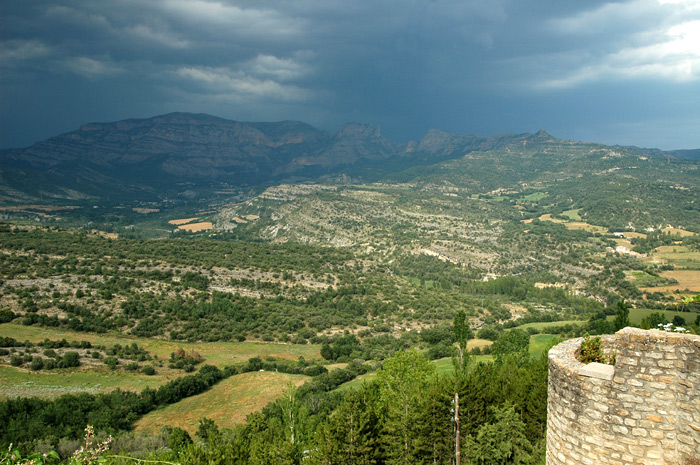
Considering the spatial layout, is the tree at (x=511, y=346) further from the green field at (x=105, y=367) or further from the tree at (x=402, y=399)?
the green field at (x=105, y=367)

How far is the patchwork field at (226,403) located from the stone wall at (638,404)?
34759 mm

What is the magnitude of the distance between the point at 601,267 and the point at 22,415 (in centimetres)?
11236

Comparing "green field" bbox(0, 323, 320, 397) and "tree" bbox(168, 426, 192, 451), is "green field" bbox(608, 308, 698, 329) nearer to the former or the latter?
"green field" bbox(0, 323, 320, 397)

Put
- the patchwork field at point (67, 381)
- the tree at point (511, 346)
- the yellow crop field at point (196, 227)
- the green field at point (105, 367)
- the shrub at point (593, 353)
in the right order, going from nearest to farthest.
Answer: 1. the shrub at point (593, 353)
2. the patchwork field at point (67, 381)
3. the tree at point (511, 346)
4. the green field at point (105, 367)
5. the yellow crop field at point (196, 227)

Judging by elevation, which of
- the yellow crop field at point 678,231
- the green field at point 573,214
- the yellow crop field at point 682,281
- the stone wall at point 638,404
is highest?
the stone wall at point 638,404

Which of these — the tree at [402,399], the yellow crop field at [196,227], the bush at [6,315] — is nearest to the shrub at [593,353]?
the tree at [402,399]

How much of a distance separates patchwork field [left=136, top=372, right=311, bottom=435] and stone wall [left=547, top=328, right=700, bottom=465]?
114ft

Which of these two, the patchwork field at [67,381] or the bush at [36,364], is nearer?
the patchwork field at [67,381]

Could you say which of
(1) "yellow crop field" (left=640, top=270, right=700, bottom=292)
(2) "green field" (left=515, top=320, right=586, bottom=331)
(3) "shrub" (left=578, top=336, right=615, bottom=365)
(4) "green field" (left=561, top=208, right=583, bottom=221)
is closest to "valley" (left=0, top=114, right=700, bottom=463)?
(2) "green field" (left=515, top=320, right=586, bottom=331)

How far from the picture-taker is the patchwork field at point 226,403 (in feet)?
118

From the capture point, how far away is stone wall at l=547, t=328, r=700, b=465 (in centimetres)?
582

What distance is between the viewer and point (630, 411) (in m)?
6.11

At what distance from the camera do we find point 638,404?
19.9 ft

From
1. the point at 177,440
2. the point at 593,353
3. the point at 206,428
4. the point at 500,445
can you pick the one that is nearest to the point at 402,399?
the point at 500,445
